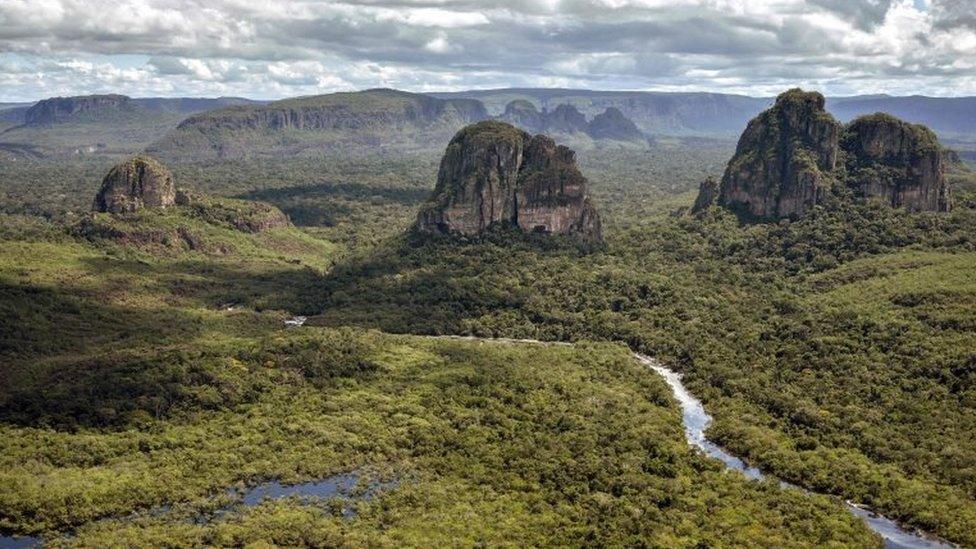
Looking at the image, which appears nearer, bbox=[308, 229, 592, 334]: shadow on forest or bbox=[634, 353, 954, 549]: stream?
bbox=[634, 353, 954, 549]: stream

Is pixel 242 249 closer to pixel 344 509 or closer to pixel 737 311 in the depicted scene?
pixel 737 311

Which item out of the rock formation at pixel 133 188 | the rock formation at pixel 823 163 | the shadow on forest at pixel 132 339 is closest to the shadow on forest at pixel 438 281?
the shadow on forest at pixel 132 339

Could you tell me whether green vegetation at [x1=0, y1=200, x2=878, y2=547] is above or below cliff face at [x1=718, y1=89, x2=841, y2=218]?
below

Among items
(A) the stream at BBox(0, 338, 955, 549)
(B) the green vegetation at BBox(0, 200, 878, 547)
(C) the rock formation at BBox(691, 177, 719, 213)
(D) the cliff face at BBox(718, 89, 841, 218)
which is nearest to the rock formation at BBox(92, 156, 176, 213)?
(B) the green vegetation at BBox(0, 200, 878, 547)

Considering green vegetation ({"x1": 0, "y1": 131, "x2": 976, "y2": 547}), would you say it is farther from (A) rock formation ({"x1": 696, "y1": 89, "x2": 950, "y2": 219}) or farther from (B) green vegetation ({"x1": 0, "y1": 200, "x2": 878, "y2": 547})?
(A) rock formation ({"x1": 696, "y1": 89, "x2": 950, "y2": 219})

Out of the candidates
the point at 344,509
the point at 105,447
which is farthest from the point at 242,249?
the point at 344,509

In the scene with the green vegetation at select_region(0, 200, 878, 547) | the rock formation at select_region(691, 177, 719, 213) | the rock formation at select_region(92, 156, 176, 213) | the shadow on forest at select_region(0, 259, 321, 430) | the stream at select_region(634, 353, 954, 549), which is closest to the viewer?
the stream at select_region(634, 353, 954, 549)

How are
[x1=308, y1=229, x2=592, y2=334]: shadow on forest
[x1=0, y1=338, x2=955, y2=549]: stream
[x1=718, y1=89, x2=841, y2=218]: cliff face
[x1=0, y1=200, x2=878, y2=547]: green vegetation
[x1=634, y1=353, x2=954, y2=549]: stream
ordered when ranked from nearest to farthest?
[x1=0, y1=338, x2=955, y2=549]: stream < [x1=634, y1=353, x2=954, y2=549]: stream < [x1=0, y1=200, x2=878, y2=547]: green vegetation < [x1=308, y1=229, x2=592, y2=334]: shadow on forest < [x1=718, y1=89, x2=841, y2=218]: cliff face
